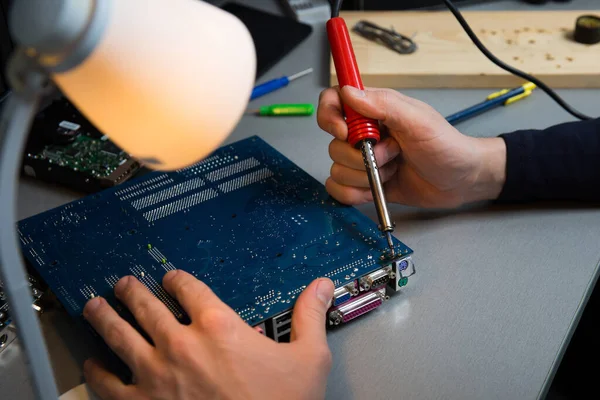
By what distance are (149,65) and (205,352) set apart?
36cm

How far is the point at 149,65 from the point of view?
39 centimetres

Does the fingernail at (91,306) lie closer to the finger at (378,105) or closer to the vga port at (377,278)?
the vga port at (377,278)

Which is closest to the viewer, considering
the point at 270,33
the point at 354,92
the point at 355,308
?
the point at 355,308

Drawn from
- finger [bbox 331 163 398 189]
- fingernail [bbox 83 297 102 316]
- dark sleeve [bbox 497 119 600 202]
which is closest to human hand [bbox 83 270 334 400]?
fingernail [bbox 83 297 102 316]

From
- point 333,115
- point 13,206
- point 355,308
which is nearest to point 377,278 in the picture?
point 355,308

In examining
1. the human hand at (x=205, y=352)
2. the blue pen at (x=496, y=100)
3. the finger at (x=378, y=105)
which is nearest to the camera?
the human hand at (x=205, y=352)

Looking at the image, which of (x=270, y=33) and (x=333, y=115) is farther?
(x=270, y=33)

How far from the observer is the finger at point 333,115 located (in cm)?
90

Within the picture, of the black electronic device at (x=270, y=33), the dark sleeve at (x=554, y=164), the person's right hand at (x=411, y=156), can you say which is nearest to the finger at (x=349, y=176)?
the person's right hand at (x=411, y=156)

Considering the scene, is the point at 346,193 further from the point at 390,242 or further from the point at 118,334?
the point at 118,334

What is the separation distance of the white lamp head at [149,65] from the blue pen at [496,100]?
77 cm

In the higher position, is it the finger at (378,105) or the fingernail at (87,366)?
the finger at (378,105)

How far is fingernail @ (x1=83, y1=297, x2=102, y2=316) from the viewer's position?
72cm

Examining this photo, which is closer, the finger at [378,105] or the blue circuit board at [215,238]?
the blue circuit board at [215,238]
